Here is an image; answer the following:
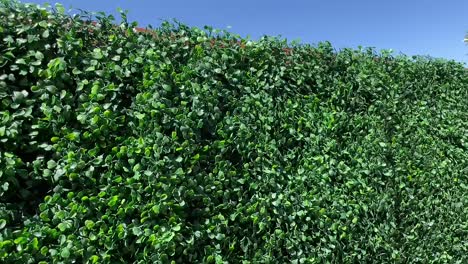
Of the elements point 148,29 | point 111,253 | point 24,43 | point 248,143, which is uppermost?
point 148,29

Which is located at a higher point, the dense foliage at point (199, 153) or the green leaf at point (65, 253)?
the dense foliage at point (199, 153)

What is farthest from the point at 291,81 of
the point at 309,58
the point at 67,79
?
the point at 67,79

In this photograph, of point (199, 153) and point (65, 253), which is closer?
point (65, 253)

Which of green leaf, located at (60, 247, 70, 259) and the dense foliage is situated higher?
the dense foliage

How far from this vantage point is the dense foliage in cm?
291

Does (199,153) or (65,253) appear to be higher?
(199,153)

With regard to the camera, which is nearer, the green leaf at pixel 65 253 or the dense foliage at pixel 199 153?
the green leaf at pixel 65 253

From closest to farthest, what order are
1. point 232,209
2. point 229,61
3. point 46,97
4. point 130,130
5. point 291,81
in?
point 46,97 < point 130,130 < point 232,209 < point 229,61 < point 291,81

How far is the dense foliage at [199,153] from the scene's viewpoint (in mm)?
2914

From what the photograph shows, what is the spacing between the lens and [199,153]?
3.40 m

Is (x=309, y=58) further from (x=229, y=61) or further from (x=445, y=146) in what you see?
(x=445, y=146)

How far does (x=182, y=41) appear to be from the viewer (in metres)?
3.65

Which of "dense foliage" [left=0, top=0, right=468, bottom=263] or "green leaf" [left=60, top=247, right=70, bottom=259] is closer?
"green leaf" [left=60, top=247, right=70, bottom=259]

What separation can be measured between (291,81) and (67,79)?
1.94 m
